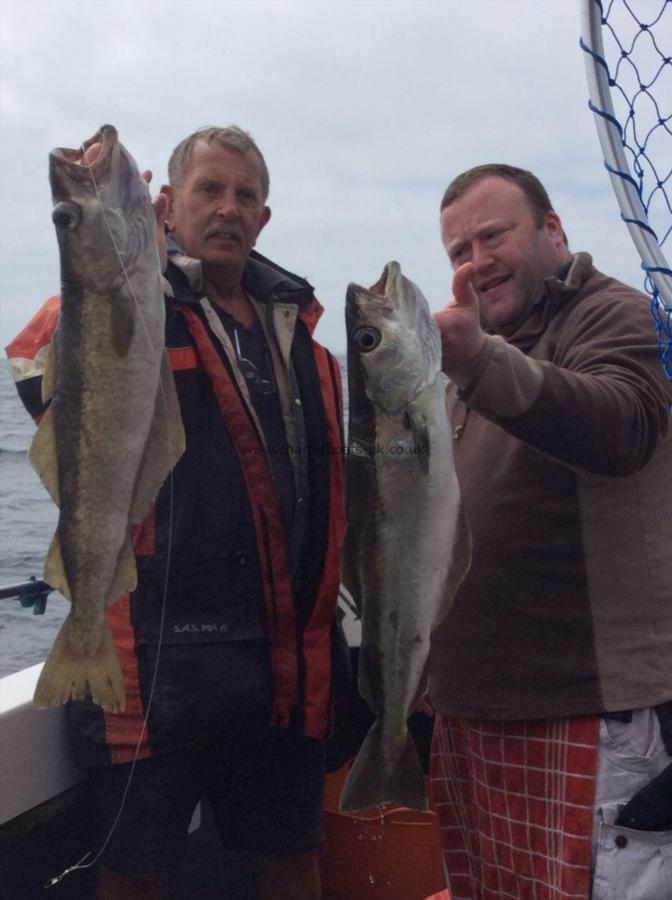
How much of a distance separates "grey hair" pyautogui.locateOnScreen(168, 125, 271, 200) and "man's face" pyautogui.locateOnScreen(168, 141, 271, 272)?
20mm

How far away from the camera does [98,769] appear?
329cm

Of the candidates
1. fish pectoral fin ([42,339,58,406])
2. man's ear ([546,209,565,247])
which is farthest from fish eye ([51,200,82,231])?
man's ear ([546,209,565,247])

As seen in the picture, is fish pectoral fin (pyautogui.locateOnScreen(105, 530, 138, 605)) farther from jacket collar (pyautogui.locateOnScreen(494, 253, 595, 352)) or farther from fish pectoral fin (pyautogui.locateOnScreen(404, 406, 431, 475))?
jacket collar (pyautogui.locateOnScreen(494, 253, 595, 352))

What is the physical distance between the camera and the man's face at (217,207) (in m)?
3.38

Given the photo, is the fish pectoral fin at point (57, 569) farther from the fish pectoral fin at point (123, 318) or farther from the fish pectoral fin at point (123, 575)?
the fish pectoral fin at point (123, 318)

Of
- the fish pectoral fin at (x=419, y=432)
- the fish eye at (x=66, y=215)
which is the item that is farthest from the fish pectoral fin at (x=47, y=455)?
the fish pectoral fin at (x=419, y=432)

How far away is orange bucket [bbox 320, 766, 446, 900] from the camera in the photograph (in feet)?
14.4

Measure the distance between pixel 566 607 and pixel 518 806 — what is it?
26.4 inches

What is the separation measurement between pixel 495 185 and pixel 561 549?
133cm

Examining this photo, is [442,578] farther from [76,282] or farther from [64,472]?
[76,282]

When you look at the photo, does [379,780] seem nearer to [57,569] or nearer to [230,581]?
[230,581]

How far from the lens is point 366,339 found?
2666 mm

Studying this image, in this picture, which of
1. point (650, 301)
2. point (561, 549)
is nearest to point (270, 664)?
point (561, 549)

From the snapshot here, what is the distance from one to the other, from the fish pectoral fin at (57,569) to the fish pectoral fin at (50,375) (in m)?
0.38
